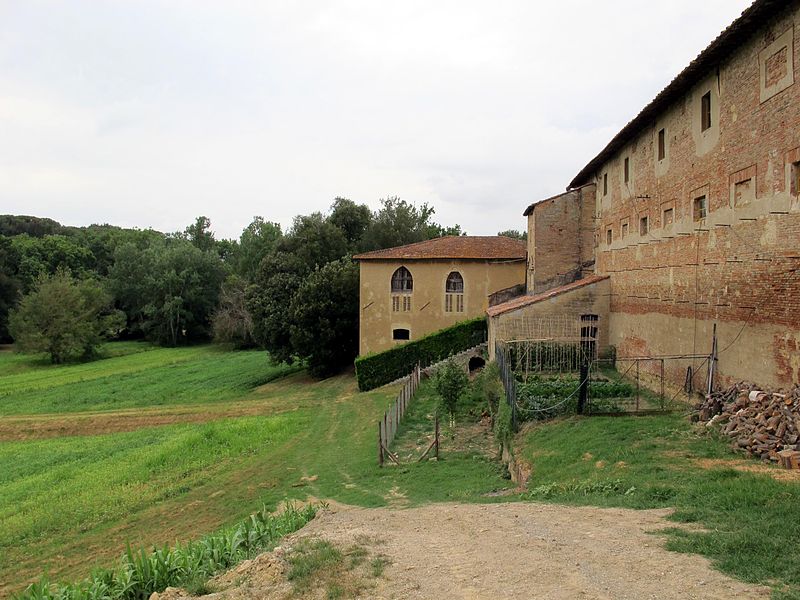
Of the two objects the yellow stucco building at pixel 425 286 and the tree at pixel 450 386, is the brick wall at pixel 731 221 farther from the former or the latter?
the yellow stucco building at pixel 425 286

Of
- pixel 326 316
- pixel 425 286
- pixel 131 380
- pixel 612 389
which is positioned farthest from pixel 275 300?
pixel 612 389

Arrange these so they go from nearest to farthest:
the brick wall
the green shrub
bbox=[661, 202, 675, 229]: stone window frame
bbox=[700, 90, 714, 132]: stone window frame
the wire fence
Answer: the green shrub < the brick wall < bbox=[700, 90, 714, 132]: stone window frame < the wire fence < bbox=[661, 202, 675, 229]: stone window frame

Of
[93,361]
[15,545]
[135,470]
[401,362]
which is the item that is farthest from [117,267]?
[15,545]

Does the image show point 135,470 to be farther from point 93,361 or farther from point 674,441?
point 93,361

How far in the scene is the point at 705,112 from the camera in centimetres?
1595

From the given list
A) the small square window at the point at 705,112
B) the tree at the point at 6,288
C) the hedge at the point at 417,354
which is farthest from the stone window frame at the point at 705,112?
the tree at the point at 6,288

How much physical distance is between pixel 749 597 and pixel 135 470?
18.2 meters

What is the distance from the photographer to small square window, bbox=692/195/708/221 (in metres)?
16.0

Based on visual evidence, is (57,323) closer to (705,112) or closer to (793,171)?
(705,112)

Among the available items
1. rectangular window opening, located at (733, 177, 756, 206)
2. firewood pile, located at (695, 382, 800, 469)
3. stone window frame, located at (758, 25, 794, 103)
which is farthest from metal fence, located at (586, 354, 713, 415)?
stone window frame, located at (758, 25, 794, 103)

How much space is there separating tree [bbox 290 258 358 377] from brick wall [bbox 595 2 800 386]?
21216 mm

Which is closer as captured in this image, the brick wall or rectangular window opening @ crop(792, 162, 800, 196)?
rectangular window opening @ crop(792, 162, 800, 196)

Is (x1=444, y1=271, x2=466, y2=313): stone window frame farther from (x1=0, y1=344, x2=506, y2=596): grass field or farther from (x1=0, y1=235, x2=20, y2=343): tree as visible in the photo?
(x1=0, y1=235, x2=20, y2=343): tree

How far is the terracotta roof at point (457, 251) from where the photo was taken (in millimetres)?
36438
